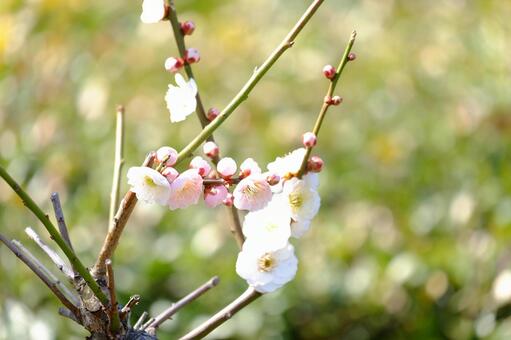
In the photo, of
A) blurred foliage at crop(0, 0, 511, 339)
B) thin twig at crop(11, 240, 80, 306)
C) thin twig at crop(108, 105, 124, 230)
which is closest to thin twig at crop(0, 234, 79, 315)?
thin twig at crop(11, 240, 80, 306)

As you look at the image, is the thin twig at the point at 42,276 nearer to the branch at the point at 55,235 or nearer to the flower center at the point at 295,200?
the branch at the point at 55,235

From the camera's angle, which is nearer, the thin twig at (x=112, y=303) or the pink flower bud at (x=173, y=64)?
the thin twig at (x=112, y=303)

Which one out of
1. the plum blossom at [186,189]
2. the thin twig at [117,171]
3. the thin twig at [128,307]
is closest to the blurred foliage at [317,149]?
the thin twig at [117,171]

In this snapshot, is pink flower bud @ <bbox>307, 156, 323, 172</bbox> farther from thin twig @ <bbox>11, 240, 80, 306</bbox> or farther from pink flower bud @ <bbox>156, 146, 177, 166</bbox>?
thin twig @ <bbox>11, 240, 80, 306</bbox>

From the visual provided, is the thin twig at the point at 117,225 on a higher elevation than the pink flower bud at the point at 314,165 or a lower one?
lower

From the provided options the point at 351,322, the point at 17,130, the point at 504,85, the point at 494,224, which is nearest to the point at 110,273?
the point at 351,322

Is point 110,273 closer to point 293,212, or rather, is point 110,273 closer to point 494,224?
point 293,212

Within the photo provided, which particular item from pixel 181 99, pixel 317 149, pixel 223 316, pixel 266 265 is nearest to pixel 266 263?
pixel 266 265
